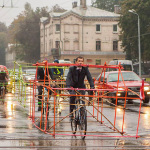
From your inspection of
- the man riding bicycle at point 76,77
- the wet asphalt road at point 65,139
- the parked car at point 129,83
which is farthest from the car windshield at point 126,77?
the man riding bicycle at point 76,77

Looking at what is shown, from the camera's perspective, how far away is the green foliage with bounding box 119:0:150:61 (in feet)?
211

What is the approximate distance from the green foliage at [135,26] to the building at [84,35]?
2045 cm

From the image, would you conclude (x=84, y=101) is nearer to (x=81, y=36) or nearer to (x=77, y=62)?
(x=77, y=62)

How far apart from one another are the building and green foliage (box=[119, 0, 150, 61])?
805 inches

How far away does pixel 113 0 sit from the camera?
4291 inches

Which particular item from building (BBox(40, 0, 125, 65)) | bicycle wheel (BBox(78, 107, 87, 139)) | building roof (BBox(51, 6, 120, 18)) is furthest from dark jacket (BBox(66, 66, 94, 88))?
building roof (BBox(51, 6, 120, 18))

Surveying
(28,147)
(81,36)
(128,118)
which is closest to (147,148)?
(28,147)

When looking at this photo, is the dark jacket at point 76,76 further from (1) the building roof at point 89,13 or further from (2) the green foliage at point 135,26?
(1) the building roof at point 89,13

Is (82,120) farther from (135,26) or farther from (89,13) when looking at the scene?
(89,13)

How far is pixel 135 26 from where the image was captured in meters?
68.6

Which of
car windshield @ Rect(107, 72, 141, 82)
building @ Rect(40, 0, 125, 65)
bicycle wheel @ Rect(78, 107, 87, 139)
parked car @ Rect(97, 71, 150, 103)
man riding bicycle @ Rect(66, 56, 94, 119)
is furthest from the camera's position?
building @ Rect(40, 0, 125, 65)

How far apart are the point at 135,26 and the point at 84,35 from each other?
23762mm

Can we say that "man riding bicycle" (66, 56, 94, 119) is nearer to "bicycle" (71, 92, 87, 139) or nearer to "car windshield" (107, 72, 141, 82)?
"bicycle" (71, 92, 87, 139)

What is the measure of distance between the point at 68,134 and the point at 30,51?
298 ft
